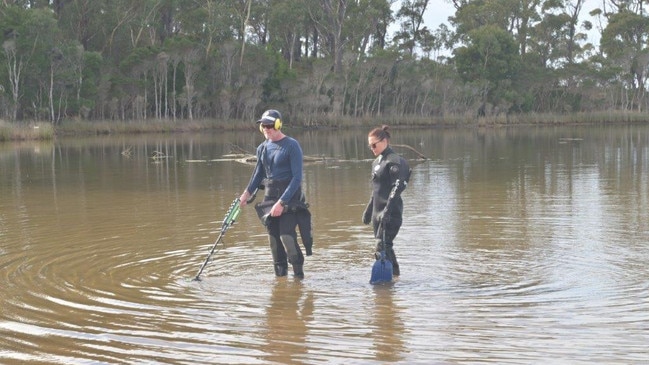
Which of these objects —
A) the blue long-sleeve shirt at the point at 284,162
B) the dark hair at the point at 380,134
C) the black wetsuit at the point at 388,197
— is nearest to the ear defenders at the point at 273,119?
the blue long-sleeve shirt at the point at 284,162

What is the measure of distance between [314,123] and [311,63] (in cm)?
791

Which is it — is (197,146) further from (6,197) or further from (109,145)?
(6,197)

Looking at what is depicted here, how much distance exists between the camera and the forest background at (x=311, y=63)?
2314 inches

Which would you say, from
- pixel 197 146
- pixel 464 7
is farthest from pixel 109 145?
pixel 464 7

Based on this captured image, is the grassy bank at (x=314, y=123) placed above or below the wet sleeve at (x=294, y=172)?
above

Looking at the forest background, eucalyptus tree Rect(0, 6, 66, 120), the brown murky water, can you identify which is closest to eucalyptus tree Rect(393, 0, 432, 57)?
the forest background

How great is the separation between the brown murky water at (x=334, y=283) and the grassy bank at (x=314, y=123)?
31241mm

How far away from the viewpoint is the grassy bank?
49.9m

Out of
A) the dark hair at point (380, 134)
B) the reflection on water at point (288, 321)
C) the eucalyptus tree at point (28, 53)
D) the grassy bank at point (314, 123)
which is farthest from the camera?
the eucalyptus tree at point (28, 53)

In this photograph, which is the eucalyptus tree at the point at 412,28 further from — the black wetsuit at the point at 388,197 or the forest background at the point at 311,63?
the black wetsuit at the point at 388,197

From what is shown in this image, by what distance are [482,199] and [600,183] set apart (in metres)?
4.54

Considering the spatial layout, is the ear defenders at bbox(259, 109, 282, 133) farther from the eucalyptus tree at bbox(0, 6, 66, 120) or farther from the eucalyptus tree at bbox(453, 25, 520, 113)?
the eucalyptus tree at bbox(453, 25, 520, 113)

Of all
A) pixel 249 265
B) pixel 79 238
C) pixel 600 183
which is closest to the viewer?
pixel 249 265

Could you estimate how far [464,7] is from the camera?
8812 centimetres
